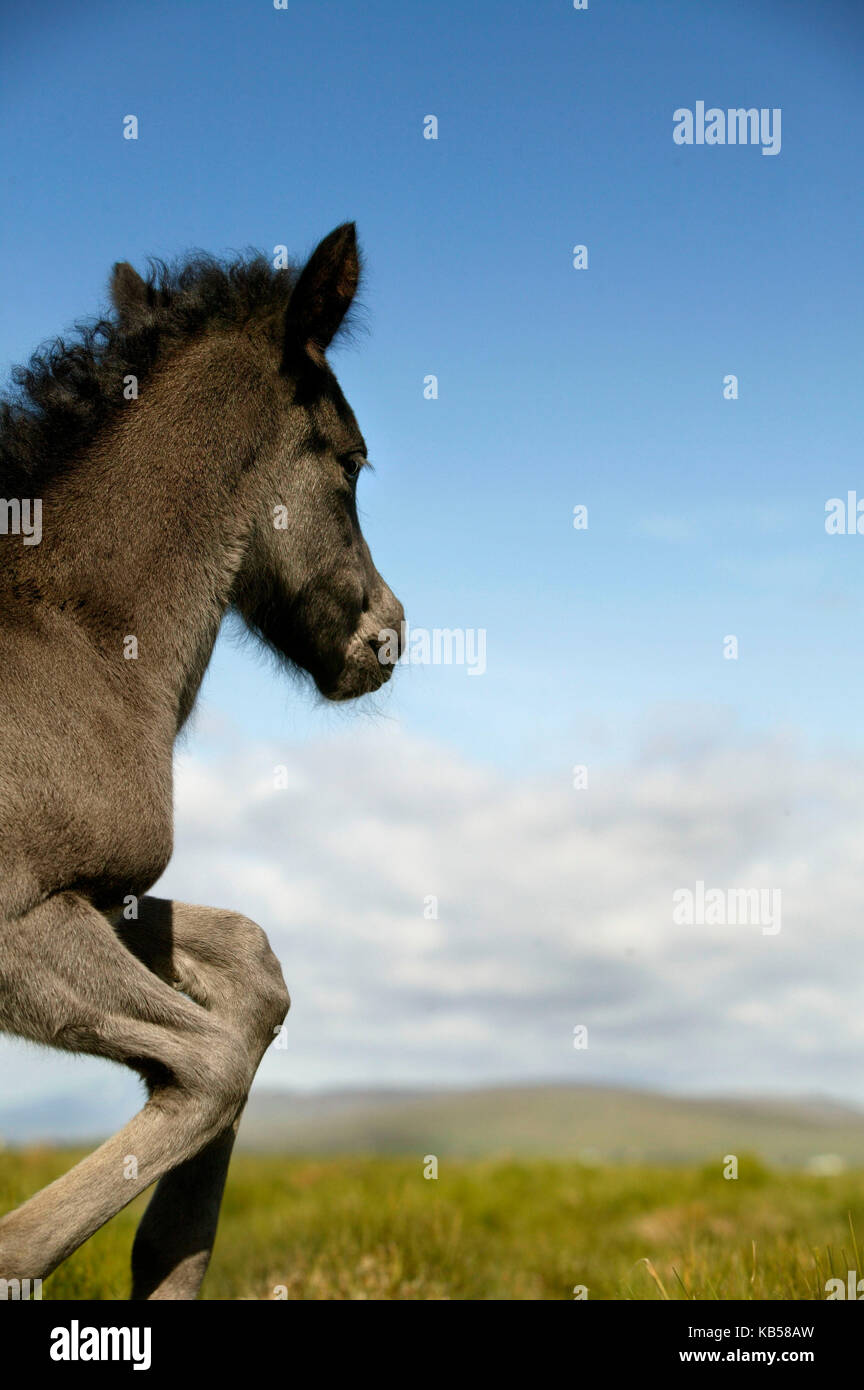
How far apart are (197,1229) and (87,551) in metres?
2.98

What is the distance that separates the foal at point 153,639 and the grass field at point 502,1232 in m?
2.35

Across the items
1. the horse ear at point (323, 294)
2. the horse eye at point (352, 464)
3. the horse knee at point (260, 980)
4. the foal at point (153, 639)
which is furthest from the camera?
the horse eye at point (352, 464)

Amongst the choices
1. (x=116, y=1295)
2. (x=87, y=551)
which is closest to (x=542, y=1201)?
(x=116, y=1295)

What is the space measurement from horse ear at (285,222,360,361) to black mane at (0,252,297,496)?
0.15 metres

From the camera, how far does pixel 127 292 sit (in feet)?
19.5

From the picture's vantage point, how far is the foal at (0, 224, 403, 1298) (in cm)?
421

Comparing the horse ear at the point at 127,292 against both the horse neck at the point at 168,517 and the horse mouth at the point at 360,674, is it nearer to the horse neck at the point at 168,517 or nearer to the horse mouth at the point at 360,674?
the horse neck at the point at 168,517

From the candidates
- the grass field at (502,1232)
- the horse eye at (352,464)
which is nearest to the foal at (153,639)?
the horse eye at (352,464)

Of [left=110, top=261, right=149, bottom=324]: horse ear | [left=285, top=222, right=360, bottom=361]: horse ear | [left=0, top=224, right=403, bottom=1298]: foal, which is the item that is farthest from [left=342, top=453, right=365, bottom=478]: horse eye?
[left=110, top=261, right=149, bottom=324]: horse ear

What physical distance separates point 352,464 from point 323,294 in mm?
855

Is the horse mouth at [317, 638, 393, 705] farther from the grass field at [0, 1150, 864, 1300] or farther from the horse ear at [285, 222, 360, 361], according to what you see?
the grass field at [0, 1150, 864, 1300]

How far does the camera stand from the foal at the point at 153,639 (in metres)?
4.21
